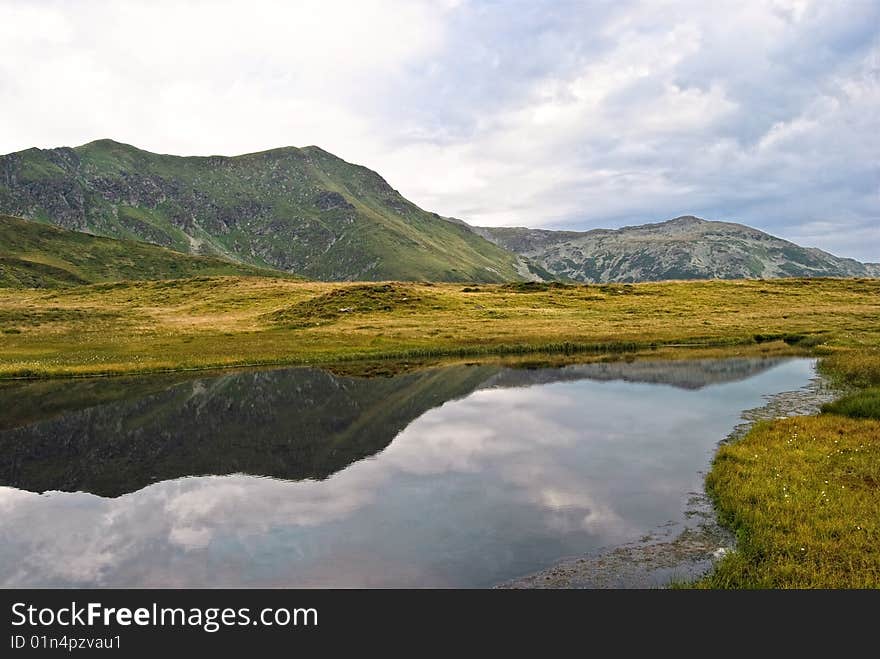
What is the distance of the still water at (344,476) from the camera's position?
19.1 metres

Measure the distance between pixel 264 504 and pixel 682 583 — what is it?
17.5 m

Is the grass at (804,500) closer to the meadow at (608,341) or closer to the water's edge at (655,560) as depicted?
A: the meadow at (608,341)

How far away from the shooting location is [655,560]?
17.8 metres

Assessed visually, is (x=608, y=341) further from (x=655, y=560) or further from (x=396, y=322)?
(x=655, y=560)

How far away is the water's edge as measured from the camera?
1659 centimetres

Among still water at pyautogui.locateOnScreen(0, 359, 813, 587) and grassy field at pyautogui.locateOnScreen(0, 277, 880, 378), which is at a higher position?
grassy field at pyautogui.locateOnScreen(0, 277, 880, 378)

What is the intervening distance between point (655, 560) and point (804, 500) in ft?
22.2

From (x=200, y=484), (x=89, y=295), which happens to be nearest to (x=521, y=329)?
(x=200, y=484)

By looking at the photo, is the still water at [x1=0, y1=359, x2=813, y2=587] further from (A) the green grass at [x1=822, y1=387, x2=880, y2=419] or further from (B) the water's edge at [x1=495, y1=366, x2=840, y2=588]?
(A) the green grass at [x1=822, y1=387, x2=880, y2=419]

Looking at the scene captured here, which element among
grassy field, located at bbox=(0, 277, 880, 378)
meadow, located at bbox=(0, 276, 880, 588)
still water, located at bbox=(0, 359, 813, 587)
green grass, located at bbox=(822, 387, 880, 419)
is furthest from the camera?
grassy field, located at bbox=(0, 277, 880, 378)

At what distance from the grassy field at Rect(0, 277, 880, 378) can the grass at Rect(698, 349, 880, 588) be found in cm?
4491

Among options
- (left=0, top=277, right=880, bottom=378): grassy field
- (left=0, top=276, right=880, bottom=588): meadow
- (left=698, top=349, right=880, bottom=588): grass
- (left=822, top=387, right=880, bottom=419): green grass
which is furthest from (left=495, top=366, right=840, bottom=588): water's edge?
(left=0, top=277, right=880, bottom=378): grassy field
